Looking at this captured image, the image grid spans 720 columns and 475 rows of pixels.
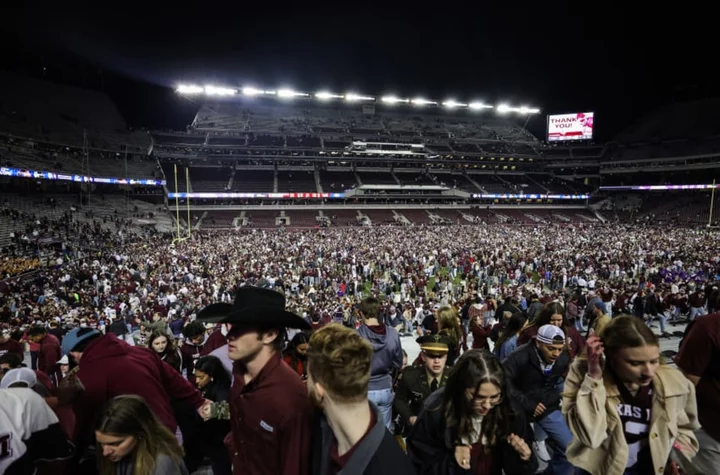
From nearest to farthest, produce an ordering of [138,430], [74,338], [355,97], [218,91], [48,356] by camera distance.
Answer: [138,430], [74,338], [48,356], [218,91], [355,97]

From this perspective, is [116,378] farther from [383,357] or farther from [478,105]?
[478,105]

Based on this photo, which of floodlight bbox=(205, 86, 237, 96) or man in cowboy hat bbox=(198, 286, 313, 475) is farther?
floodlight bbox=(205, 86, 237, 96)

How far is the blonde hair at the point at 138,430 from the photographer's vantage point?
1.99m

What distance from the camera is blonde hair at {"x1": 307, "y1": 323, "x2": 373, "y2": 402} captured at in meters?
1.37

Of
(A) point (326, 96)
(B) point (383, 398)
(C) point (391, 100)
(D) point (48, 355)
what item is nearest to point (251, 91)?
(A) point (326, 96)

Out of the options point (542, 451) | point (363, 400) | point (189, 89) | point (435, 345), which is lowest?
point (542, 451)

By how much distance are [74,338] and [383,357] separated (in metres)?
2.62

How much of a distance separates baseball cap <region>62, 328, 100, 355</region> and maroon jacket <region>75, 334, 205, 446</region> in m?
0.34

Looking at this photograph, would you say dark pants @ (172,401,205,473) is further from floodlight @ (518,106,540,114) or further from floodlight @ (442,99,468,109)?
floodlight @ (518,106,540,114)

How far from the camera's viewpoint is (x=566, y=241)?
88.5 feet

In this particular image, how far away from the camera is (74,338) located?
2.79 metres

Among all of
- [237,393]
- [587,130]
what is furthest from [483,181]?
[237,393]

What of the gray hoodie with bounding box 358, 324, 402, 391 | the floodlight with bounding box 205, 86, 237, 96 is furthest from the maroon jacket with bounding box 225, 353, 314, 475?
the floodlight with bounding box 205, 86, 237, 96

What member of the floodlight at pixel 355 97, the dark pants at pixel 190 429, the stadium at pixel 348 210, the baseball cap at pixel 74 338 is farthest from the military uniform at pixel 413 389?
the floodlight at pixel 355 97
